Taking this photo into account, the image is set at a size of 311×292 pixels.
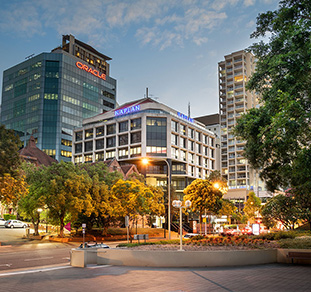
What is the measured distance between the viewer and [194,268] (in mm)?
17359

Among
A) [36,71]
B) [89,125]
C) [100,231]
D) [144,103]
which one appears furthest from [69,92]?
[100,231]

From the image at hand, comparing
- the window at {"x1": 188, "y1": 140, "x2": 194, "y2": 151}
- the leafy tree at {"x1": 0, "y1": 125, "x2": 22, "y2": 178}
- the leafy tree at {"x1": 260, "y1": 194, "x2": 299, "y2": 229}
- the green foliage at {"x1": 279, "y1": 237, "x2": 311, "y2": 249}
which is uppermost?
the window at {"x1": 188, "y1": 140, "x2": 194, "y2": 151}

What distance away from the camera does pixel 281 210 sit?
35.7m

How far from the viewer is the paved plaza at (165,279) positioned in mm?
11969

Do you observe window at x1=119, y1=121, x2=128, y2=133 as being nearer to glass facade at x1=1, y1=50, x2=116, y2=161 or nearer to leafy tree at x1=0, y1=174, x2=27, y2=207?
glass facade at x1=1, y1=50, x2=116, y2=161

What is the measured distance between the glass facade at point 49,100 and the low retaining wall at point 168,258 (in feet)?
353

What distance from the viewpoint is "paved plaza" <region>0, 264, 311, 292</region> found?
471 inches

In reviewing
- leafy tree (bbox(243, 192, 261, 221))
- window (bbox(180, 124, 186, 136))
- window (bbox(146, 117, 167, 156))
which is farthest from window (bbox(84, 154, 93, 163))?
leafy tree (bbox(243, 192, 261, 221))

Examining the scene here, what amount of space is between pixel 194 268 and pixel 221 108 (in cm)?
11634

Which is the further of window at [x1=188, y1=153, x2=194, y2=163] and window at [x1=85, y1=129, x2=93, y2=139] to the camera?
window at [x1=85, y1=129, x2=93, y2=139]

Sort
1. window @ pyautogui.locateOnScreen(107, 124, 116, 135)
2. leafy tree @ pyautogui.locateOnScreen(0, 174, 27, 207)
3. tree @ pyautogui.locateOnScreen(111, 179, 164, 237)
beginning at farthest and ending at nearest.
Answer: window @ pyautogui.locateOnScreen(107, 124, 116, 135)
tree @ pyautogui.locateOnScreen(111, 179, 164, 237)
leafy tree @ pyautogui.locateOnScreen(0, 174, 27, 207)

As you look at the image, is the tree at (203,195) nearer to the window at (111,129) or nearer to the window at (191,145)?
the window at (191,145)

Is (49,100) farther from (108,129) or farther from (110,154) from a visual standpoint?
(110,154)

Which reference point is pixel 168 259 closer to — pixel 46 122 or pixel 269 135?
Result: pixel 269 135
